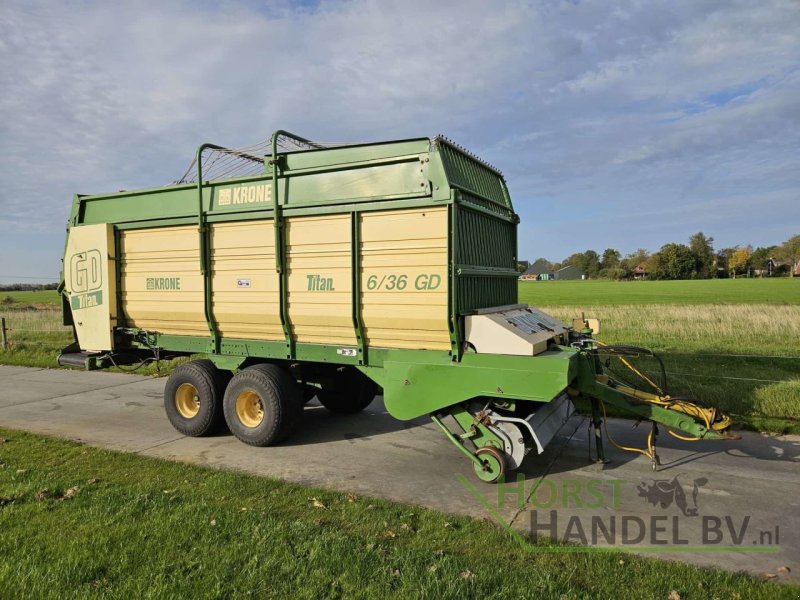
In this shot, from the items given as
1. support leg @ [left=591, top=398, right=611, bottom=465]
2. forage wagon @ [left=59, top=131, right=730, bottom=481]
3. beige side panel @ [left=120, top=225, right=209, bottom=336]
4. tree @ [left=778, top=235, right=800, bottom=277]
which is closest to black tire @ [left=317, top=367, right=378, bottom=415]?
forage wagon @ [left=59, top=131, right=730, bottom=481]

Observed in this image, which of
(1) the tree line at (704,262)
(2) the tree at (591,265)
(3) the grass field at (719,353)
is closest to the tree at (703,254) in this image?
(1) the tree line at (704,262)

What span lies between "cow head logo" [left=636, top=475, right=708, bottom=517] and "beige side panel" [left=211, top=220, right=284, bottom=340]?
13.5 feet

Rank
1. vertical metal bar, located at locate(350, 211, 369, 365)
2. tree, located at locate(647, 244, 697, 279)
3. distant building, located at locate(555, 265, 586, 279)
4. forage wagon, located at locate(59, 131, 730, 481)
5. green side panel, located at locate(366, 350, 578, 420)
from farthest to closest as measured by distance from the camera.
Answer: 1. distant building, located at locate(555, 265, 586, 279)
2. tree, located at locate(647, 244, 697, 279)
3. vertical metal bar, located at locate(350, 211, 369, 365)
4. forage wagon, located at locate(59, 131, 730, 481)
5. green side panel, located at locate(366, 350, 578, 420)

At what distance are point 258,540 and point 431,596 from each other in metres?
1.34

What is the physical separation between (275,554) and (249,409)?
3.09m

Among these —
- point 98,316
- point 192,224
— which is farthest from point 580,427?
point 98,316

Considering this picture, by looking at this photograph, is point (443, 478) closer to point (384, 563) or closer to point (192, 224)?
point (384, 563)

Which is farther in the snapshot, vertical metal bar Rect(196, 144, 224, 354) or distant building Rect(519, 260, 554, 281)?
distant building Rect(519, 260, 554, 281)

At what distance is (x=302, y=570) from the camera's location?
11.0 ft

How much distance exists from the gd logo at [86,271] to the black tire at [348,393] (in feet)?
11.2

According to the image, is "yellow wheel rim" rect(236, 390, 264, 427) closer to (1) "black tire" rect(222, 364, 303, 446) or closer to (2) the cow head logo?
(1) "black tire" rect(222, 364, 303, 446)

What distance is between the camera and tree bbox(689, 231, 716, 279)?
91875 mm
